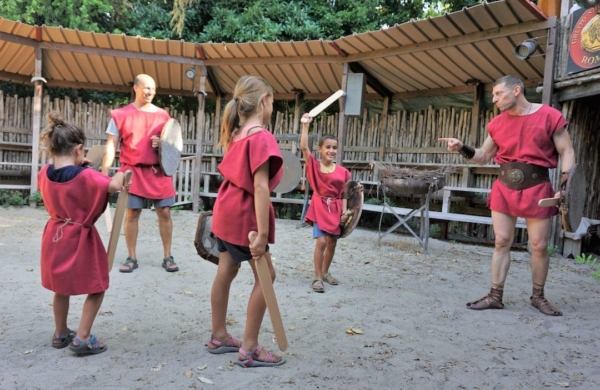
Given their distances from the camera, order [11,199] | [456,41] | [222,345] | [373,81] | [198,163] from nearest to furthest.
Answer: [222,345] < [456,41] < [11,199] < [373,81] < [198,163]

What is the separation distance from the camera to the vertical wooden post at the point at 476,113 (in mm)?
8141

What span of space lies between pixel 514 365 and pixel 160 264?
322cm

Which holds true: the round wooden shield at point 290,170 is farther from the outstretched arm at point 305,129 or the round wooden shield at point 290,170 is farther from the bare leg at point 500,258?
the bare leg at point 500,258

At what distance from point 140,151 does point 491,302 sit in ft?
10.0

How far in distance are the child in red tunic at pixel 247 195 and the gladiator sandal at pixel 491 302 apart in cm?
177

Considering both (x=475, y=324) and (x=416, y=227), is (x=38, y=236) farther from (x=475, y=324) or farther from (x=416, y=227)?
(x=416, y=227)

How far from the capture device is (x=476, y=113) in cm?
821

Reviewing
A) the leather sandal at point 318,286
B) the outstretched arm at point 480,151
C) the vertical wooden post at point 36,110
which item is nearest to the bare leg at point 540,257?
the outstretched arm at point 480,151

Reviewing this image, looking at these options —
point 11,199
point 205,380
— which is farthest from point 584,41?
point 11,199

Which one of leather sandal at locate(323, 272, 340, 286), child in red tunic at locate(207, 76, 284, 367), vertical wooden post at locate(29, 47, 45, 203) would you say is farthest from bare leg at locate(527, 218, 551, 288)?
vertical wooden post at locate(29, 47, 45, 203)

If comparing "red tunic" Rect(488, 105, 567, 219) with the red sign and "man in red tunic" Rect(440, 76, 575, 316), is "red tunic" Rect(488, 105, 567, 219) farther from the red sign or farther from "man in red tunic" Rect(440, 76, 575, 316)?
the red sign

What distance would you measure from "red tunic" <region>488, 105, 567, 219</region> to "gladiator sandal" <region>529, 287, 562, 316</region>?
58cm

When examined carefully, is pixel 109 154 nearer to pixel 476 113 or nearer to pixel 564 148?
pixel 564 148

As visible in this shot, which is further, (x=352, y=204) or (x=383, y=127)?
(x=383, y=127)
